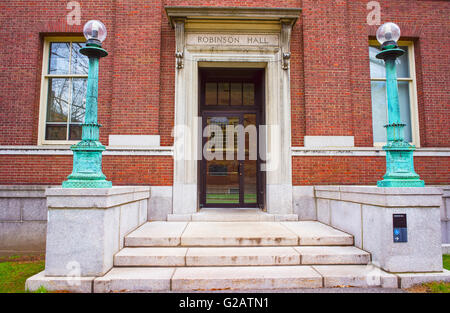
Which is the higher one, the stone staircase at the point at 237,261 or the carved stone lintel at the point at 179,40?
the carved stone lintel at the point at 179,40

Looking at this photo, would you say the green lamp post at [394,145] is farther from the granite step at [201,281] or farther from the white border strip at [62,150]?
the white border strip at [62,150]

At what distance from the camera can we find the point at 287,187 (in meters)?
6.75

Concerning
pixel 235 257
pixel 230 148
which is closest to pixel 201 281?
pixel 235 257

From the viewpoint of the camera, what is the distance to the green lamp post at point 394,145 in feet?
13.7

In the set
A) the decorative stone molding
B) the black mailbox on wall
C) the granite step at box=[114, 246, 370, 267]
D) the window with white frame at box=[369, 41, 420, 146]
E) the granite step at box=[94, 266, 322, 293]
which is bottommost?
the granite step at box=[94, 266, 322, 293]

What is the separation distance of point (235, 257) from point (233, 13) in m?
5.78

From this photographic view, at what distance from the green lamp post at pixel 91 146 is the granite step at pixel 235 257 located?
1.23 meters

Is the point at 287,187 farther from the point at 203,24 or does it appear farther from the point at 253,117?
the point at 203,24

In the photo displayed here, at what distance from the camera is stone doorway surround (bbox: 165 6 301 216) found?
22.0 ft

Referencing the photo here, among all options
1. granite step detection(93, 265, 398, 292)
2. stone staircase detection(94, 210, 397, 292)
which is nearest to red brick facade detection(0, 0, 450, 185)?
stone staircase detection(94, 210, 397, 292)

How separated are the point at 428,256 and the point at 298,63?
5192 millimetres

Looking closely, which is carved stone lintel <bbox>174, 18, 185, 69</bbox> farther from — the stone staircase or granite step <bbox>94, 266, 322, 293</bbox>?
granite step <bbox>94, 266, 322, 293</bbox>

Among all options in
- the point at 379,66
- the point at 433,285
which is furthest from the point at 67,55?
the point at 433,285

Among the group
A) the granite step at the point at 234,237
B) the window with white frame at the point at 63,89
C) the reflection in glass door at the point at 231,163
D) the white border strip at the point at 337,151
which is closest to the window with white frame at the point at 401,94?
the white border strip at the point at 337,151
